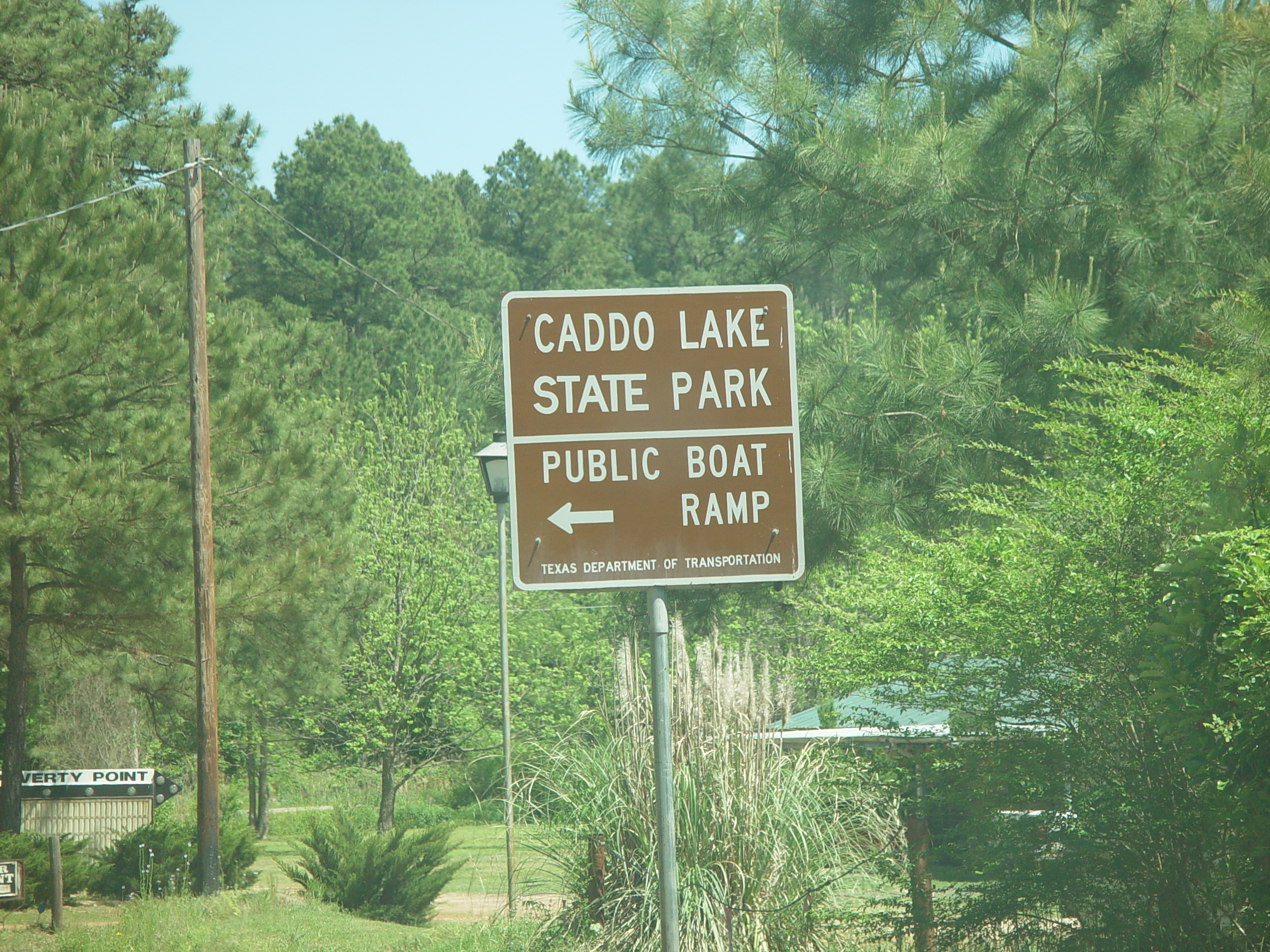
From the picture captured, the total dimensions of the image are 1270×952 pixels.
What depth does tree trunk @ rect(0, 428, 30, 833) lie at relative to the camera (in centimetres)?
1382

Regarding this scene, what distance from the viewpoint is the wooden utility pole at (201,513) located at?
12.7 metres

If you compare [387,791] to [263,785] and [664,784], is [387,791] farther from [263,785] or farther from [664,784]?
[664,784]

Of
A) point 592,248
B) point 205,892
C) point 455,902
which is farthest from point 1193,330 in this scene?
point 592,248

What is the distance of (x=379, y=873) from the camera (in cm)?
1330

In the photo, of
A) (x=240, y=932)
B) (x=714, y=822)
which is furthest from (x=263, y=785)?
(x=714, y=822)

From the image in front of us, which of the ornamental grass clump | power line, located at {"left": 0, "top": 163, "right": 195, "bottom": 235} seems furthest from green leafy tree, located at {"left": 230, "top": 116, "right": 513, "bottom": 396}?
the ornamental grass clump

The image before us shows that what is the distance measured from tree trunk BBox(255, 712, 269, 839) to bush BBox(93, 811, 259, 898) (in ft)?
21.9

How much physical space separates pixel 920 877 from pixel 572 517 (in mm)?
3599

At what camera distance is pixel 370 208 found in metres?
40.3

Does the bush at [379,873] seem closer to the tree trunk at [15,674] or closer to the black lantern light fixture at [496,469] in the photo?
the tree trunk at [15,674]

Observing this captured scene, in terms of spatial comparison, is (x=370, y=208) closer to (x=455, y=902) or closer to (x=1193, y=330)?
(x=455, y=902)

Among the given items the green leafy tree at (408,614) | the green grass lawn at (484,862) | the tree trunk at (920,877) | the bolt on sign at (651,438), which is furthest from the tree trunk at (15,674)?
the bolt on sign at (651,438)

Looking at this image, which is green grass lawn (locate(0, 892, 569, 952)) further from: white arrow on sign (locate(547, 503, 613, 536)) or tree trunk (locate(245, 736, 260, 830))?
tree trunk (locate(245, 736, 260, 830))

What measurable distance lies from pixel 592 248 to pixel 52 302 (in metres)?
36.2
